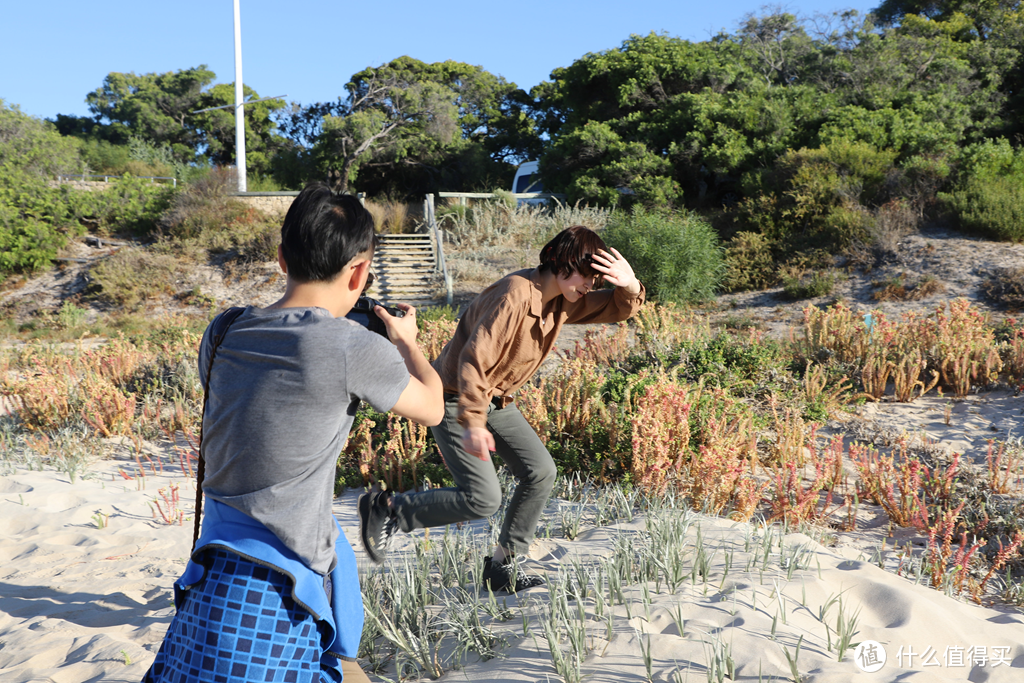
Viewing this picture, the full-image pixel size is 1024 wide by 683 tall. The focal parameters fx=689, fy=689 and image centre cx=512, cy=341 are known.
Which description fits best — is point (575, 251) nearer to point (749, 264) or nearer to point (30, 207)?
point (749, 264)

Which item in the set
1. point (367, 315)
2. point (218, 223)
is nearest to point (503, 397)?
point (367, 315)

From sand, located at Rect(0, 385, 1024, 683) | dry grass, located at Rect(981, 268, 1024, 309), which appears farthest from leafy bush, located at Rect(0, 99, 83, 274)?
dry grass, located at Rect(981, 268, 1024, 309)

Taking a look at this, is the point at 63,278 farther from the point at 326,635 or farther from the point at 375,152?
the point at 326,635

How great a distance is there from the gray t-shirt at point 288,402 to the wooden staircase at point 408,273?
12938 mm

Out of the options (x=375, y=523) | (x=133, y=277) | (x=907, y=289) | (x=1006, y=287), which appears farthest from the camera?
(x=133, y=277)

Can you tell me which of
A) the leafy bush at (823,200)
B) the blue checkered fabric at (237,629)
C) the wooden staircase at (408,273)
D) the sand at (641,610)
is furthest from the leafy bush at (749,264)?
the blue checkered fabric at (237,629)

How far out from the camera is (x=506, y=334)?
8.18ft

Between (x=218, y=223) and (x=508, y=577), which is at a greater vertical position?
(x=218, y=223)

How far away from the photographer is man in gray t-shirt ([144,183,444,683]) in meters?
1.35

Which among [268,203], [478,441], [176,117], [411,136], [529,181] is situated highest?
[176,117]

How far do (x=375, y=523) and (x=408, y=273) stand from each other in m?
14.0

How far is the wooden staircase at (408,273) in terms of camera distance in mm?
15008

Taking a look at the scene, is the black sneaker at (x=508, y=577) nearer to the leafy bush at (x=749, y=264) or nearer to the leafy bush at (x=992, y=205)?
the leafy bush at (x=749, y=264)

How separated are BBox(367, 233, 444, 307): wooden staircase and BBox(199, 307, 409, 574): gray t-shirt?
42.4 feet
